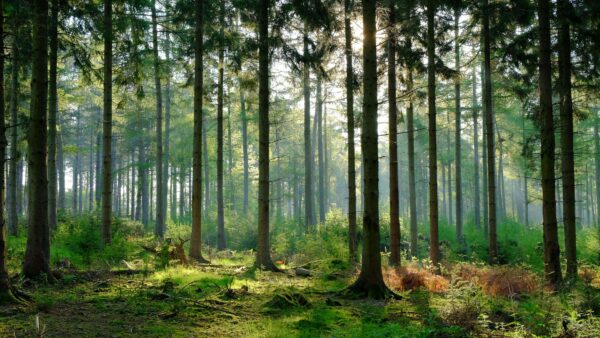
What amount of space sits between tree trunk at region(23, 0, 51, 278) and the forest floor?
1.96ft

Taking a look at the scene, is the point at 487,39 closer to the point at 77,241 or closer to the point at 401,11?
the point at 401,11

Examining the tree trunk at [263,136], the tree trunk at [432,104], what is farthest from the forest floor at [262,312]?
the tree trunk at [263,136]

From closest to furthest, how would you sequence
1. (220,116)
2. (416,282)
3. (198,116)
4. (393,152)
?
(416,282) < (393,152) < (198,116) < (220,116)

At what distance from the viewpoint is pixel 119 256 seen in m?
13.0

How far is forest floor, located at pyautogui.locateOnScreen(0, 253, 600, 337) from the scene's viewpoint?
5688mm

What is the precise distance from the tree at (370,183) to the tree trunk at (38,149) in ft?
20.3

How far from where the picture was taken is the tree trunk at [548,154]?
10.5m

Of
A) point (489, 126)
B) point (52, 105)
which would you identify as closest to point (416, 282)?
point (489, 126)

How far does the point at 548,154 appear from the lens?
10562mm

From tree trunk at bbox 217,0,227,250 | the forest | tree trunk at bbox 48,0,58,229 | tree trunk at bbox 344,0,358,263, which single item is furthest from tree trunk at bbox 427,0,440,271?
tree trunk at bbox 48,0,58,229

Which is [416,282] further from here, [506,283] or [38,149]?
[38,149]

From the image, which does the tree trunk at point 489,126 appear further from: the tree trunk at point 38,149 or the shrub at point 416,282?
the tree trunk at point 38,149

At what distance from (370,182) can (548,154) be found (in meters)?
4.70

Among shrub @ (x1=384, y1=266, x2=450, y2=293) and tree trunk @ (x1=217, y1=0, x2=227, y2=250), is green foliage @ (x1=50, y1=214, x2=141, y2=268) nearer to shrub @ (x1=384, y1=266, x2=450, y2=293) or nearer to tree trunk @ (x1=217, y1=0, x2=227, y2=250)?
tree trunk @ (x1=217, y1=0, x2=227, y2=250)
